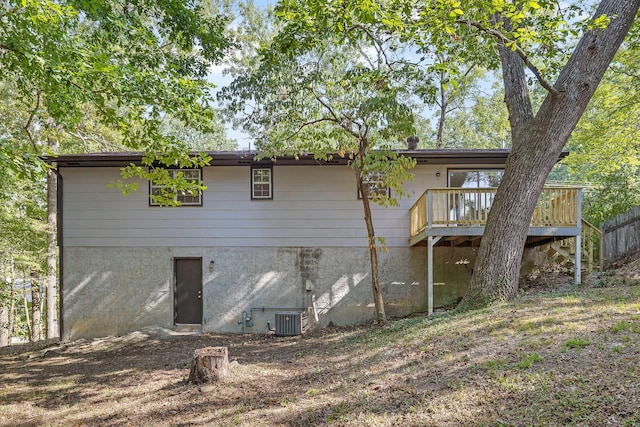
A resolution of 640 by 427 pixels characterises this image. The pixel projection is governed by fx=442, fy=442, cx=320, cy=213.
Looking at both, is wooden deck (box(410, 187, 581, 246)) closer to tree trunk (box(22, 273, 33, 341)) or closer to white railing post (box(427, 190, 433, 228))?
white railing post (box(427, 190, 433, 228))

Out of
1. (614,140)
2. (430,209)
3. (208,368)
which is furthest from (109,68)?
(614,140)

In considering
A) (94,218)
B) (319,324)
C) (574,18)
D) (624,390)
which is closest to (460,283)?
(319,324)

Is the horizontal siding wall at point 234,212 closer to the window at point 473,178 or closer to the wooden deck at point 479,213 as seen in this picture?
the window at point 473,178

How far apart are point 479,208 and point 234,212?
604 cm

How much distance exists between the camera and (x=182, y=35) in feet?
30.8

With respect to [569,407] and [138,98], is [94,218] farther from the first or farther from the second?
[569,407]

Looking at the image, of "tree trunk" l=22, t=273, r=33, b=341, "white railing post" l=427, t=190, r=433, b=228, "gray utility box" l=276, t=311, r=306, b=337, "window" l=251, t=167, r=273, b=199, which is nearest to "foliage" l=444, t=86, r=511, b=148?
"white railing post" l=427, t=190, r=433, b=228

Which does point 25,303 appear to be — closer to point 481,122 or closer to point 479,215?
point 479,215

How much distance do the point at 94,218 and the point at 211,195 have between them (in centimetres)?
311

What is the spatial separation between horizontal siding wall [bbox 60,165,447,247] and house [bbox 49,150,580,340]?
1.0 inches

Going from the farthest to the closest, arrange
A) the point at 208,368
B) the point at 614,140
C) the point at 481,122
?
the point at 481,122 → the point at 614,140 → the point at 208,368

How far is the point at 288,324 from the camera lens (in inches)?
419

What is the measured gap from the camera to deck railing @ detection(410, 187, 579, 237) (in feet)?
31.2

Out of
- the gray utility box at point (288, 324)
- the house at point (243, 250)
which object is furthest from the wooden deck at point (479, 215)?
the gray utility box at point (288, 324)
